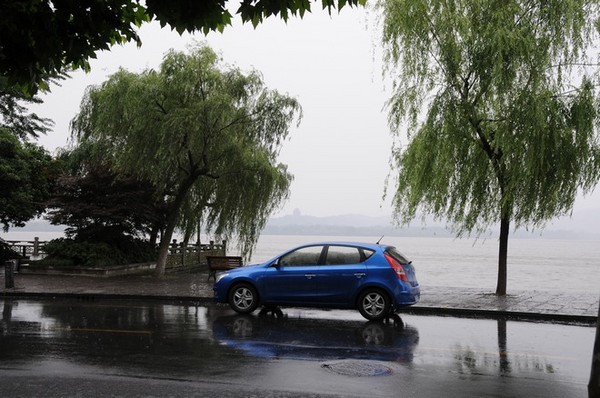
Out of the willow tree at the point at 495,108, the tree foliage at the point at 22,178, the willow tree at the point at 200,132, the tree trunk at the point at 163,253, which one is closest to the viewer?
the willow tree at the point at 495,108

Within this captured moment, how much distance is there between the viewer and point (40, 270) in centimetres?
2300

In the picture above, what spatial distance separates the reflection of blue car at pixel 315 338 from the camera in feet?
31.3

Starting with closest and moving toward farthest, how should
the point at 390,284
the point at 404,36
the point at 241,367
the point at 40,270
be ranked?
the point at 241,367 → the point at 390,284 → the point at 404,36 → the point at 40,270

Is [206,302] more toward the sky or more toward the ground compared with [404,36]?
more toward the ground

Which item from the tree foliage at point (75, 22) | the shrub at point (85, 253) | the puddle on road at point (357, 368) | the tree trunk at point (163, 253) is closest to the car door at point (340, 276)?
the puddle on road at point (357, 368)

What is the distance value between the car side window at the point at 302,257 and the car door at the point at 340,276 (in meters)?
0.26

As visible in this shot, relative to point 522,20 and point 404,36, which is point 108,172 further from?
point 522,20

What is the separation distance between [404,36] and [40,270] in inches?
592

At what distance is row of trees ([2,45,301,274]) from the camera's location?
2100 cm

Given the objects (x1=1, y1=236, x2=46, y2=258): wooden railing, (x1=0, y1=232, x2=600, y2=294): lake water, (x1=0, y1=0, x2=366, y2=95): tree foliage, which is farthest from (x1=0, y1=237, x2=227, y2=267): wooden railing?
(x1=0, y1=0, x2=366, y2=95): tree foliage

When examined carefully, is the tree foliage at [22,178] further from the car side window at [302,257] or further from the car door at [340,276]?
the car door at [340,276]

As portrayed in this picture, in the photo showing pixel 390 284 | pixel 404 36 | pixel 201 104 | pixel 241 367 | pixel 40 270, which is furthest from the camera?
pixel 40 270

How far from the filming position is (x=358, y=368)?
8.52m

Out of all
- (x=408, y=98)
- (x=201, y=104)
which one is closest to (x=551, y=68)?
(x=408, y=98)
